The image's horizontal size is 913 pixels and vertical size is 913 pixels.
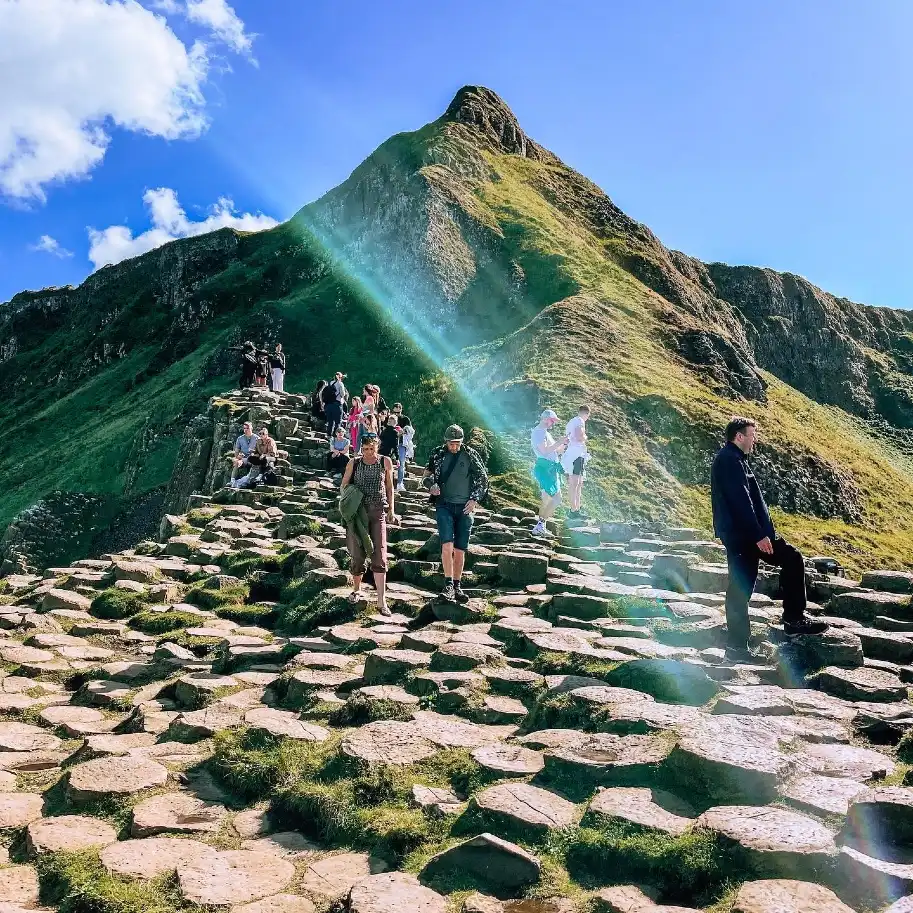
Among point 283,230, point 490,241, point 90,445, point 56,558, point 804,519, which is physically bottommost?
point 56,558

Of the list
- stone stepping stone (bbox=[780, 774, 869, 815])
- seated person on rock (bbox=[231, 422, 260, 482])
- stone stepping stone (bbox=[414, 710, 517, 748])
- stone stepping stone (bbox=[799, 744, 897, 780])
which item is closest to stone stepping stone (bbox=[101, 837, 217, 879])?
stone stepping stone (bbox=[414, 710, 517, 748])

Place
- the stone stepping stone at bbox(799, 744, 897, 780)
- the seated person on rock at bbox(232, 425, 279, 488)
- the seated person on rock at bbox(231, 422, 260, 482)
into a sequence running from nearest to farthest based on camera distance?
1. the stone stepping stone at bbox(799, 744, 897, 780)
2. the seated person on rock at bbox(232, 425, 279, 488)
3. the seated person on rock at bbox(231, 422, 260, 482)

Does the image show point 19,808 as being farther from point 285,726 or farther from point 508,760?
point 508,760

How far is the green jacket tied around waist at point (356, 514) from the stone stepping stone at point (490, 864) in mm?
7368

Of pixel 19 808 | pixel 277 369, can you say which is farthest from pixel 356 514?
pixel 277 369

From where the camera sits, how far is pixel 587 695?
22.8ft

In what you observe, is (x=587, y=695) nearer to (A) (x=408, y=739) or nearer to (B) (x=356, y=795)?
(A) (x=408, y=739)

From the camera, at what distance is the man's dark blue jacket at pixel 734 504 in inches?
333

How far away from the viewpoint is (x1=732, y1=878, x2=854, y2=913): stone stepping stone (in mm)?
3812

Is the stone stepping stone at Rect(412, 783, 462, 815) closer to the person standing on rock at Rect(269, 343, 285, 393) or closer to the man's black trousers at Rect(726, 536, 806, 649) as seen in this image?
the man's black trousers at Rect(726, 536, 806, 649)

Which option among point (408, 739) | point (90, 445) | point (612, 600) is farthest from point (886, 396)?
point (408, 739)

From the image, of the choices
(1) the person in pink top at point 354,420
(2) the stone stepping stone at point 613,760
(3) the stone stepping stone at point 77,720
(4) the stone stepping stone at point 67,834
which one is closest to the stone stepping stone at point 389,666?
(2) the stone stepping stone at point 613,760

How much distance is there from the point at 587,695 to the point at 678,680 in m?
1.03

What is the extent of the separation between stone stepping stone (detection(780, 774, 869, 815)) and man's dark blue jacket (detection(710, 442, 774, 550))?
11.5ft
